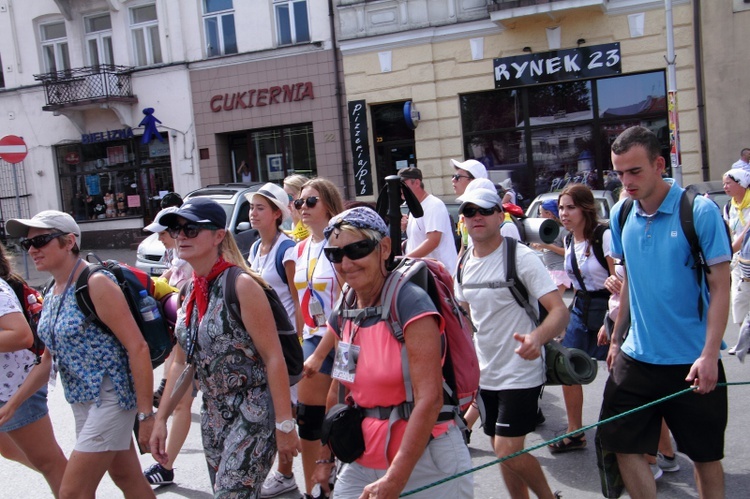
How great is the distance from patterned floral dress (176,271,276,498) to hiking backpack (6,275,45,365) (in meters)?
1.64

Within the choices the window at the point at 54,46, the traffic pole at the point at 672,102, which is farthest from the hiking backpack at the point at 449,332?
the window at the point at 54,46

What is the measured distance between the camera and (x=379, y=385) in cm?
276

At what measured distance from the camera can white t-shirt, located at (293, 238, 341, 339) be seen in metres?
4.60

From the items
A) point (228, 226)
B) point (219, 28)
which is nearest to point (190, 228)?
point (228, 226)

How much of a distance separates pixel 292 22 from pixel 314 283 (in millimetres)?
15943

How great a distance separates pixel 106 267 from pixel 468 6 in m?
15.2

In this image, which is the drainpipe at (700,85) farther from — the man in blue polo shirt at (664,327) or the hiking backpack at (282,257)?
the man in blue polo shirt at (664,327)

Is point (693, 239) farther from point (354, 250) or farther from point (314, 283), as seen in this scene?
point (314, 283)

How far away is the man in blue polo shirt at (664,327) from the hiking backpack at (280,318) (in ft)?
4.90

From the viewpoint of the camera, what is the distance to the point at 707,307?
3.45 m

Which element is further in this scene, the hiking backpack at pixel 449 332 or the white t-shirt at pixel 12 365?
the white t-shirt at pixel 12 365

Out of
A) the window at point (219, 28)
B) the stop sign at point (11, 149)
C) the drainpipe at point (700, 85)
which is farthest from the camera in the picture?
the window at point (219, 28)

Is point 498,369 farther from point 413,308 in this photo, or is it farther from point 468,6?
point 468,6

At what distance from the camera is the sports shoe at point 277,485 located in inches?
191
